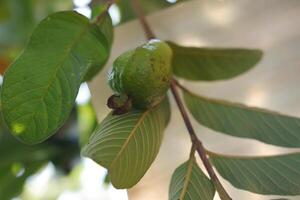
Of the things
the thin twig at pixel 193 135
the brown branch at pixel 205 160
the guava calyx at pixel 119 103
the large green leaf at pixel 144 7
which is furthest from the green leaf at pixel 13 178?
the guava calyx at pixel 119 103

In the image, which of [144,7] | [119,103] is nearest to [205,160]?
[119,103]

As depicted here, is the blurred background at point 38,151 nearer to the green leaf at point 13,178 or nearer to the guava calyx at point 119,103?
the green leaf at point 13,178

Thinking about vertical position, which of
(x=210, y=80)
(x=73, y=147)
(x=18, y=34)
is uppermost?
(x=210, y=80)

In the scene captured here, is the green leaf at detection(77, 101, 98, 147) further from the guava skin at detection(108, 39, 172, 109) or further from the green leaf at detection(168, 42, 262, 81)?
the guava skin at detection(108, 39, 172, 109)

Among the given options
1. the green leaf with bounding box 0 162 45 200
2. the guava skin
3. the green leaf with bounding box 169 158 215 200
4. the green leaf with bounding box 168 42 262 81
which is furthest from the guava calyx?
the green leaf with bounding box 0 162 45 200

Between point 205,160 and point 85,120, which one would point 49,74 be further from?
point 85,120

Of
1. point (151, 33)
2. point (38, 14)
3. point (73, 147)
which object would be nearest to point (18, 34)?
point (38, 14)

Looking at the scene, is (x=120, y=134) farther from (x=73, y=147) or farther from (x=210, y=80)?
(x=73, y=147)

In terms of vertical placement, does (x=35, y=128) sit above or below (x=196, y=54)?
above
